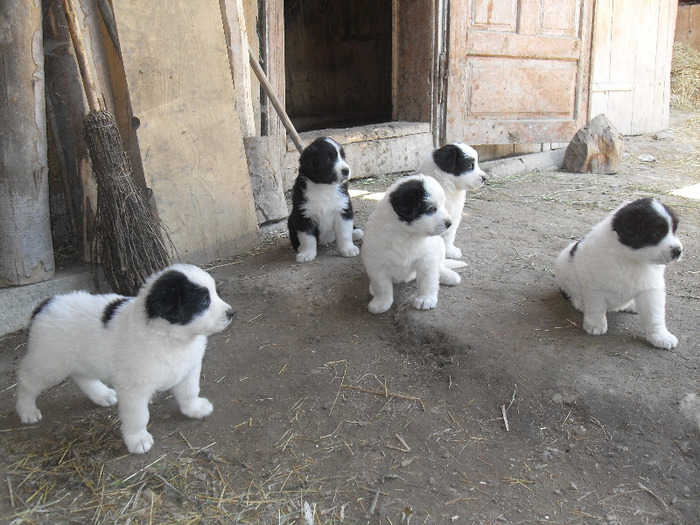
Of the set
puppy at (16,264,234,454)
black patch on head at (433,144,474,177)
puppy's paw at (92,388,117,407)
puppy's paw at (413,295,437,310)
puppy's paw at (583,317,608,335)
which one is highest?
black patch on head at (433,144,474,177)

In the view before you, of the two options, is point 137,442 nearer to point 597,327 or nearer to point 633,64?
point 597,327

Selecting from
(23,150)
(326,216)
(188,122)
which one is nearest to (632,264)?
(326,216)

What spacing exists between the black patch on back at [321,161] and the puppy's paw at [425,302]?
1.47 meters

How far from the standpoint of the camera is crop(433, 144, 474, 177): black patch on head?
5.14 metres

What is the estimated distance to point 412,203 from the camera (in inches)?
154

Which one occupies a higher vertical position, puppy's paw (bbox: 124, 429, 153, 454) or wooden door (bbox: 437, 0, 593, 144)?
wooden door (bbox: 437, 0, 593, 144)

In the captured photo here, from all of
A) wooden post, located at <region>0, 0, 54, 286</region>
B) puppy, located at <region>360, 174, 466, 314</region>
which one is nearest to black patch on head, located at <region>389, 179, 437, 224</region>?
puppy, located at <region>360, 174, 466, 314</region>

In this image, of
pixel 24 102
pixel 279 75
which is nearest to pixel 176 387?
pixel 24 102

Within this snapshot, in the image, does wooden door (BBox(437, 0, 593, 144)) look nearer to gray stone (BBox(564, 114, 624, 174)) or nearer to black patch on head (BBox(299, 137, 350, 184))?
gray stone (BBox(564, 114, 624, 174))

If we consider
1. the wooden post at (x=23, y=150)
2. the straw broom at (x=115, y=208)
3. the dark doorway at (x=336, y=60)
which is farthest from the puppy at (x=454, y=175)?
the dark doorway at (x=336, y=60)

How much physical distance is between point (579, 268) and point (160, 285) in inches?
102

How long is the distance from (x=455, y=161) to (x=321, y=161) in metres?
1.16

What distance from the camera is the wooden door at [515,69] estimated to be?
27.1 ft

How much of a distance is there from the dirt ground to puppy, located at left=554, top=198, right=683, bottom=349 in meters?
0.16
